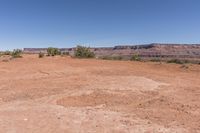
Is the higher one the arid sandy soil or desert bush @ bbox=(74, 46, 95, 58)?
desert bush @ bbox=(74, 46, 95, 58)

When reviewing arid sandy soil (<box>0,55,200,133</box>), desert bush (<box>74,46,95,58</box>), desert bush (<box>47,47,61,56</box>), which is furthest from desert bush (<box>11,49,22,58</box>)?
arid sandy soil (<box>0,55,200,133</box>)

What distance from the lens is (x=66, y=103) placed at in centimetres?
1192

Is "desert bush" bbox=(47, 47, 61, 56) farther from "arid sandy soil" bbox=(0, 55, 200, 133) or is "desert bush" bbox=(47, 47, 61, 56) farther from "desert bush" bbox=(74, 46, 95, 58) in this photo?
"arid sandy soil" bbox=(0, 55, 200, 133)

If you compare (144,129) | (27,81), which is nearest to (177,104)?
(144,129)

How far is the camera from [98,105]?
37.8 ft

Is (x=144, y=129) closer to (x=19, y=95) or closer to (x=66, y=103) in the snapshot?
(x=66, y=103)

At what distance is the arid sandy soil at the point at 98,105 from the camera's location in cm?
888

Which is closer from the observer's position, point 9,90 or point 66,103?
point 66,103

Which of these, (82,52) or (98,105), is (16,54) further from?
(98,105)

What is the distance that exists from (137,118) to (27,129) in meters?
3.06

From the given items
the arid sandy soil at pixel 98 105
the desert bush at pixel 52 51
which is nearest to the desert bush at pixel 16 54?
the desert bush at pixel 52 51

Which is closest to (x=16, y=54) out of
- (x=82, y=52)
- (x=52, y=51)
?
(x=52, y=51)

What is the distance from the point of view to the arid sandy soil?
8.88 metres

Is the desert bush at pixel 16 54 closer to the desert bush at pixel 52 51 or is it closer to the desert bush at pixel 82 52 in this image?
the desert bush at pixel 52 51
